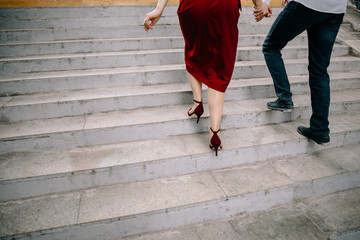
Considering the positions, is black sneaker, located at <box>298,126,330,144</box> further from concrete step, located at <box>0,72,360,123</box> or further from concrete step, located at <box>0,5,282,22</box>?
concrete step, located at <box>0,5,282,22</box>

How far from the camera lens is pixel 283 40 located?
7.04 ft

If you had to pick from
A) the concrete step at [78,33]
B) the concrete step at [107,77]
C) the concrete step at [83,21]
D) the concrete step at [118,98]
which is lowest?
the concrete step at [118,98]

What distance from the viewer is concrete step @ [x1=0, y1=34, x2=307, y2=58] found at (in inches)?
122

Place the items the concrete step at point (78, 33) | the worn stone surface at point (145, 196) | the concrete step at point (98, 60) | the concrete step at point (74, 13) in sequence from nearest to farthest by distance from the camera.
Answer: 1. the worn stone surface at point (145, 196)
2. the concrete step at point (98, 60)
3. the concrete step at point (78, 33)
4. the concrete step at point (74, 13)

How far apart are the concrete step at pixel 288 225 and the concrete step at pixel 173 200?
0.18 ft

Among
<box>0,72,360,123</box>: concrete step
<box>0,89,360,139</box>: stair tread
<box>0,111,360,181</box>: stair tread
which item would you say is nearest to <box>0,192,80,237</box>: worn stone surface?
<box>0,111,360,181</box>: stair tread

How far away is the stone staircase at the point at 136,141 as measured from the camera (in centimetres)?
175

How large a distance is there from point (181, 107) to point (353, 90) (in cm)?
252

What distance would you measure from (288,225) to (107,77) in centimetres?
249

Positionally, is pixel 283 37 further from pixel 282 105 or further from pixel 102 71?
pixel 102 71

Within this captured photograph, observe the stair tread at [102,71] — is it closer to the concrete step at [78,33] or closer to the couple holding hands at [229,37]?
the concrete step at [78,33]

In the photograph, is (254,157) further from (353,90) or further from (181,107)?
(353,90)

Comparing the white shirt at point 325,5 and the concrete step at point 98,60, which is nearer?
the white shirt at point 325,5

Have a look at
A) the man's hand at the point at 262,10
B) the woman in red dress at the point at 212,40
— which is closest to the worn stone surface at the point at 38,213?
the woman in red dress at the point at 212,40
